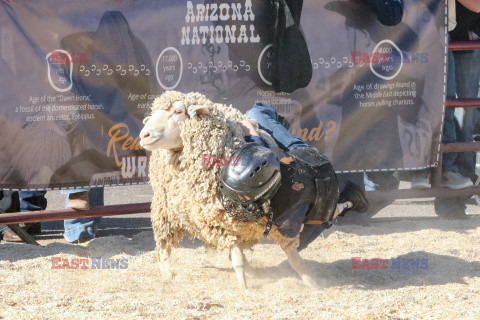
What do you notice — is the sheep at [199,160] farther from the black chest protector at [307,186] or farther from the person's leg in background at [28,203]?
the person's leg in background at [28,203]

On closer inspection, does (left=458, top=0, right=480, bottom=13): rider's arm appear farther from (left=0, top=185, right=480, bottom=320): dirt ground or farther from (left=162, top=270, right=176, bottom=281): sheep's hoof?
(left=162, top=270, right=176, bottom=281): sheep's hoof

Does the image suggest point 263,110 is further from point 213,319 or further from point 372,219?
point 372,219

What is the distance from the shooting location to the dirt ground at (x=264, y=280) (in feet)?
10.1

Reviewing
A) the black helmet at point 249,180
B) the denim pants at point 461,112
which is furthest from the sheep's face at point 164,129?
the denim pants at point 461,112

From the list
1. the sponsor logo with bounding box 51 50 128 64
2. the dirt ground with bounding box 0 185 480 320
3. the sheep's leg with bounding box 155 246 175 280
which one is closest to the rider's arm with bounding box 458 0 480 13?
the dirt ground with bounding box 0 185 480 320

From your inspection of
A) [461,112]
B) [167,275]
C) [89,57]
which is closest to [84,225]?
[89,57]

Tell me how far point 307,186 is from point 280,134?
488mm

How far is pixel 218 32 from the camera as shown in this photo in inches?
180

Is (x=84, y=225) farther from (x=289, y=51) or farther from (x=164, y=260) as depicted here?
(x=289, y=51)

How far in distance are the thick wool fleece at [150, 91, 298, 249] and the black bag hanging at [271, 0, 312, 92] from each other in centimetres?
113

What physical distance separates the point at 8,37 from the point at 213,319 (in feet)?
8.12

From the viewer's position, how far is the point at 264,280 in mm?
3852

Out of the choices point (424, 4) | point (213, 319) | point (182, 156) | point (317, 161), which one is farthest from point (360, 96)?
point (213, 319)

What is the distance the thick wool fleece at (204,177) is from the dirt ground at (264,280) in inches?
11.6
